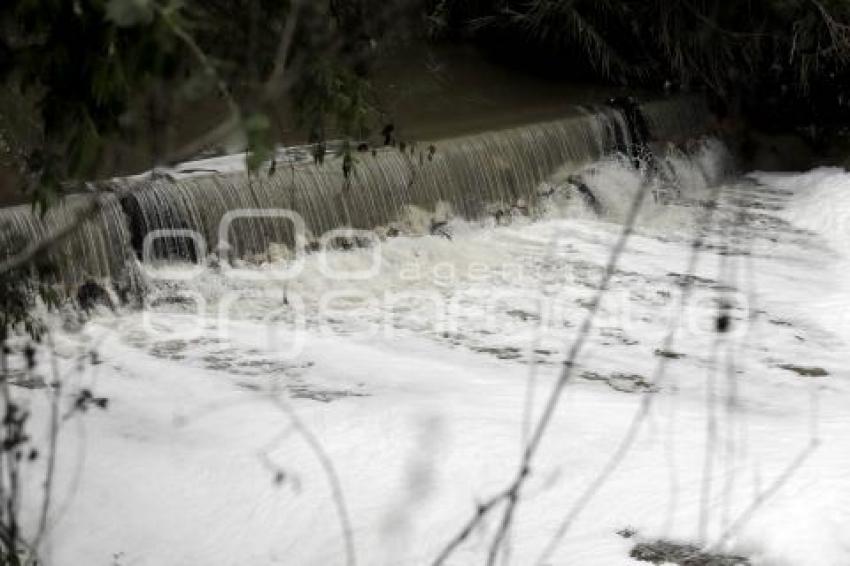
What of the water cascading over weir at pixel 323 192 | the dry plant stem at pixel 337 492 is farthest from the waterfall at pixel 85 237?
the dry plant stem at pixel 337 492

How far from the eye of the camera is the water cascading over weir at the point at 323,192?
261 inches

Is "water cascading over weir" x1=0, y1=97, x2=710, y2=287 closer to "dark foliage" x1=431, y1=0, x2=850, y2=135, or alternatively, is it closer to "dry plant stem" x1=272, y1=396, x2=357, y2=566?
"dark foliage" x1=431, y1=0, x2=850, y2=135

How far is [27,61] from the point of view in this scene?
2.35 meters

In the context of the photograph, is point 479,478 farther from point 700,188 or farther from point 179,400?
point 700,188

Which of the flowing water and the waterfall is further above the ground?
the waterfall

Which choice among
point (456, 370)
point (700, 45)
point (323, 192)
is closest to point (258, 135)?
point (456, 370)

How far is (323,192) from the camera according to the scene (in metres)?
7.86

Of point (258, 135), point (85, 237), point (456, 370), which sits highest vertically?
point (258, 135)

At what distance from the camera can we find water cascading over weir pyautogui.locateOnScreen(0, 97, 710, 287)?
21.7 feet

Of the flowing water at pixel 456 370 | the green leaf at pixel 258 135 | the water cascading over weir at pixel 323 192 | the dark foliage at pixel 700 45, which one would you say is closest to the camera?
the green leaf at pixel 258 135

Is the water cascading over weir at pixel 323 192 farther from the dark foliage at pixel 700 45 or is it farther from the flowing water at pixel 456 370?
the dark foliage at pixel 700 45

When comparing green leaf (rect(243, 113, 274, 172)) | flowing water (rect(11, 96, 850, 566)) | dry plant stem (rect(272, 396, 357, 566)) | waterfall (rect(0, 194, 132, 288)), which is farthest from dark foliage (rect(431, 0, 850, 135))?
green leaf (rect(243, 113, 274, 172))

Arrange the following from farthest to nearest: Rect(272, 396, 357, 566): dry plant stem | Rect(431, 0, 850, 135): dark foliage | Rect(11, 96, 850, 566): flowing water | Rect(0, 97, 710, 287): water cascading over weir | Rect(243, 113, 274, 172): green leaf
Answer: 1. Rect(431, 0, 850, 135): dark foliage
2. Rect(0, 97, 710, 287): water cascading over weir
3. Rect(11, 96, 850, 566): flowing water
4. Rect(272, 396, 357, 566): dry plant stem
5. Rect(243, 113, 274, 172): green leaf

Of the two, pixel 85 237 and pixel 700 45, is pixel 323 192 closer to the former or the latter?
pixel 85 237
